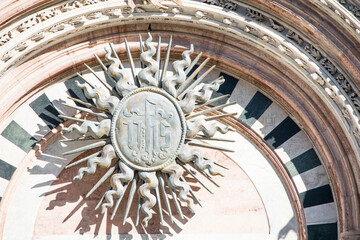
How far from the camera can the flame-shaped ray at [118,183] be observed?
8.96 meters

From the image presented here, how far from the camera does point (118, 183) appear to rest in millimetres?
8984

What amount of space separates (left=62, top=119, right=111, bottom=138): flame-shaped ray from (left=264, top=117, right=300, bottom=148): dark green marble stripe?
191 cm

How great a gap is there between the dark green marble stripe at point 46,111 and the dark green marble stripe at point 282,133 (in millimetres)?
2445

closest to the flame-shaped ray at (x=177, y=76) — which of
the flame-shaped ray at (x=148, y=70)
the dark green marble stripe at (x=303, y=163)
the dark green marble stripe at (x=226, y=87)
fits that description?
the flame-shaped ray at (x=148, y=70)

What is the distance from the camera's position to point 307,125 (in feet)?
31.1

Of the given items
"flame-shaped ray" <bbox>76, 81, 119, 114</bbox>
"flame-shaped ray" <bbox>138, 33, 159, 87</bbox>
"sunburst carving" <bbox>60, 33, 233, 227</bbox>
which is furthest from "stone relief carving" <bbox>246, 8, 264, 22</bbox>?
"flame-shaped ray" <bbox>76, 81, 119, 114</bbox>

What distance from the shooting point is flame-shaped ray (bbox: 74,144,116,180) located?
8.99 meters

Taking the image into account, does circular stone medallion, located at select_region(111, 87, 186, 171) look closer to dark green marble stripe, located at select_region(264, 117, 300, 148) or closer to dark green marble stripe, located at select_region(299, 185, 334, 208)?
dark green marble stripe, located at select_region(264, 117, 300, 148)

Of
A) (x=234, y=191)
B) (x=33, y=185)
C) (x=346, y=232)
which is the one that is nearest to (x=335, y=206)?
(x=346, y=232)

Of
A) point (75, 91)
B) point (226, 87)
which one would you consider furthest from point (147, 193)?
point (226, 87)

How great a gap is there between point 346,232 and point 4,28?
4348 millimetres

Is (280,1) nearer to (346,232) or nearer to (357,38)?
(357,38)

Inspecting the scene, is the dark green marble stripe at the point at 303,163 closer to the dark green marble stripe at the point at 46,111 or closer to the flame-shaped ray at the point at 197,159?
the flame-shaped ray at the point at 197,159

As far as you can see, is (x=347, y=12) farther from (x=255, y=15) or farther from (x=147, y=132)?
(x=147, y=132)
